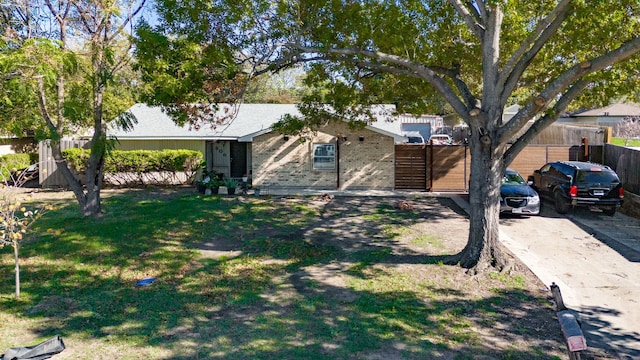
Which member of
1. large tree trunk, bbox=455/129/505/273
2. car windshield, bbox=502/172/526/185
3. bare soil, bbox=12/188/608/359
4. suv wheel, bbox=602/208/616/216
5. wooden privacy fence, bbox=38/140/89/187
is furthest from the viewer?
wooden privacy fence, bbox=38/140/89/187

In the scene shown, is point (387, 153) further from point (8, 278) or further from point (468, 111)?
point (8, 278)

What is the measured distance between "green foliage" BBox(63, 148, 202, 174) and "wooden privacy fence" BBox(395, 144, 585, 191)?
9.74 m

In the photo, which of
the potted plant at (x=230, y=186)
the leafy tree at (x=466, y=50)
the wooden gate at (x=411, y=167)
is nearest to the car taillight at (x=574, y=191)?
the leafy tree at (x=466, y=50)

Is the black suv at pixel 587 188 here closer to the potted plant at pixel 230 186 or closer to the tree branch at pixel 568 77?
the tree branch at pixel 568 77

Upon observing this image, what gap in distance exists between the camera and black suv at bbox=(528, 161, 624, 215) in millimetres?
14977

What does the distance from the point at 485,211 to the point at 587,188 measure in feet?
24.4

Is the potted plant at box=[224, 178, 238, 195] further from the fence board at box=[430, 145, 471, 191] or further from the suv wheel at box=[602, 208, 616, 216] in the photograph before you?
the suv wheel at box=[602, 208, 616, 216]

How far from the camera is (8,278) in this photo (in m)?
9.78

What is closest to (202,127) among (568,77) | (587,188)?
(587,188)

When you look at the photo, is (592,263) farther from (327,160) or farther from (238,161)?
(238,161)

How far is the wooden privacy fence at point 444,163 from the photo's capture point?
67.5 feet

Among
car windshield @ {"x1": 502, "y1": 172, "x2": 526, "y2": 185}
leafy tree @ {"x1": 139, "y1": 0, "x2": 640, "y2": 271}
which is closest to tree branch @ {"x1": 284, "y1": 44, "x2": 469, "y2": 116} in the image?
leafy tree @ {"x1": 139, "y1": 0, "x2": 640, "y2": 271}

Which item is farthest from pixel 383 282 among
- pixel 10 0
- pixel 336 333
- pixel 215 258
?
pixel 10 0

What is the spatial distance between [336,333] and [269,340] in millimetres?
1021
